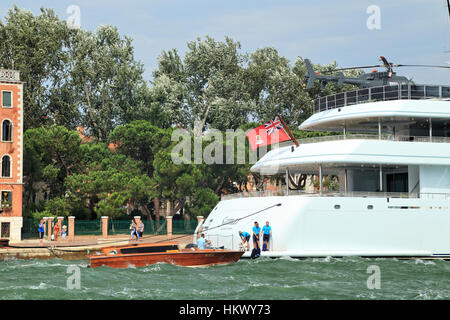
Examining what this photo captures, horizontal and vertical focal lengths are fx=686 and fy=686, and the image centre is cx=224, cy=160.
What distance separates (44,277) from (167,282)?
4.44m

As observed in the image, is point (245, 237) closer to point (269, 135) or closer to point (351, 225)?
point (351, 225)

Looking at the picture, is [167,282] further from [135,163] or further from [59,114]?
[59,114]

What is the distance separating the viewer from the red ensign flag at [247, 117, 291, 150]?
30484 mm

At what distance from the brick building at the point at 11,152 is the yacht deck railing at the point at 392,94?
24129mm

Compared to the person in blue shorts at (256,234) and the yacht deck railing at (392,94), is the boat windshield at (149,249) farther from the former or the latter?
the yacht deck railing at (392,94)

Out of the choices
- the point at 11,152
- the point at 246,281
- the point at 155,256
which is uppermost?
the point at 11,152

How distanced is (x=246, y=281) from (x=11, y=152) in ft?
98.6

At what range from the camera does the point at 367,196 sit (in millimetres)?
28469

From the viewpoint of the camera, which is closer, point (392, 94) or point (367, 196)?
point (367, 196)

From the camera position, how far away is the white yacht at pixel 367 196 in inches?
1086

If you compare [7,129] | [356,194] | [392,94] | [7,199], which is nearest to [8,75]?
[7,129]

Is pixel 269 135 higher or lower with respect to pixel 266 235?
higher

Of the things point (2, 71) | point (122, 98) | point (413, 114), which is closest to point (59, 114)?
point (122, 98)

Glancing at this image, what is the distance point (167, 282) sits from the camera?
20.7 metres
